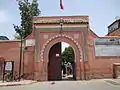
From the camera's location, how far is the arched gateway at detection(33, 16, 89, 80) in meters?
23.5

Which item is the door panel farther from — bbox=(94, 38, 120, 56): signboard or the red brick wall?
bbox=(94, 38, 120, 56): signboard

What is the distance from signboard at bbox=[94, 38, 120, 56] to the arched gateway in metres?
1.50

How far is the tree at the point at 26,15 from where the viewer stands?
37.1 meters

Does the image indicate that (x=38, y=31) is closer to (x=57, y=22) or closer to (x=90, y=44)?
(x=57, y=22)

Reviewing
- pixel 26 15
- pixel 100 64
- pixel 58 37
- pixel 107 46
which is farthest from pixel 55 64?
pixel 26 15

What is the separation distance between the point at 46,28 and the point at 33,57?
338 cm

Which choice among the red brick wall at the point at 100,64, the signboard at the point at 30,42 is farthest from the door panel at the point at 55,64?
the red brick wall at the point at 100,64

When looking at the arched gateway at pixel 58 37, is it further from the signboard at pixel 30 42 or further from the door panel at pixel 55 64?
the door panel at pixel 55 64

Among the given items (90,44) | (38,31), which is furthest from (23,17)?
(90,44)

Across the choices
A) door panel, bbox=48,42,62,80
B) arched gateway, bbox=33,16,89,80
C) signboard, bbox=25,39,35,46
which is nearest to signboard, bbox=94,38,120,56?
arched gateway, bbox=33,16,89,80

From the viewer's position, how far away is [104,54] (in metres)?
24.1

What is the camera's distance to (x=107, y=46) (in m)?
24.4

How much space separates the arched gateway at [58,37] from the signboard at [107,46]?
1501 millimetres

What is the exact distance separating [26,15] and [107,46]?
57.5ft
